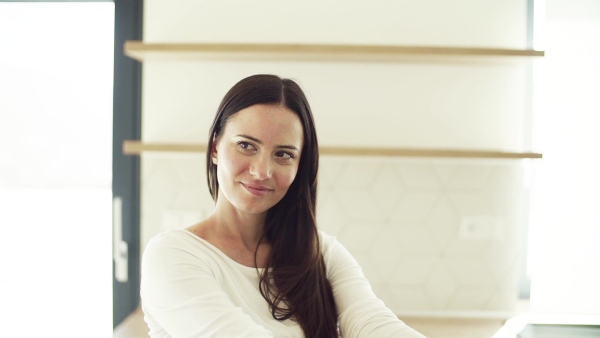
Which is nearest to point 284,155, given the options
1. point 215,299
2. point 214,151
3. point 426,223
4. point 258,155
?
point 258,155

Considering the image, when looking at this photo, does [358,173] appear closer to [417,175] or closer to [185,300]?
[417,175]

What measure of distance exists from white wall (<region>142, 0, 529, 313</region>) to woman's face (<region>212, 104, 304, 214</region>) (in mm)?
762

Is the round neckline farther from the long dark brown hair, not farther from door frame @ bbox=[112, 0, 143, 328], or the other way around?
door frame @ bbox=[112, 0, 143, 328]

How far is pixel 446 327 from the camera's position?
162 cm

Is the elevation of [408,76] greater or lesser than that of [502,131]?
greater

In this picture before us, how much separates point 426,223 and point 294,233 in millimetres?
770

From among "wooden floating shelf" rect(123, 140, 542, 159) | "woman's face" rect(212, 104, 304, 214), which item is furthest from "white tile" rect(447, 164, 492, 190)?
"woman's face" rect(212, 104, 304, 214)

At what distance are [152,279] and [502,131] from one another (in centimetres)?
130

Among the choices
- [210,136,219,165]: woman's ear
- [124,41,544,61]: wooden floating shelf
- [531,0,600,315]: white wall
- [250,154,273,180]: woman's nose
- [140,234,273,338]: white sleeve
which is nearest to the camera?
[140,234,273,338]: white sleeve

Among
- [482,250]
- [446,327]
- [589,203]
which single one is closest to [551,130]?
[589,203]

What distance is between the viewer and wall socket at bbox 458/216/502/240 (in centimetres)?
177

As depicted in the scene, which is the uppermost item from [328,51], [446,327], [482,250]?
[328,51]
